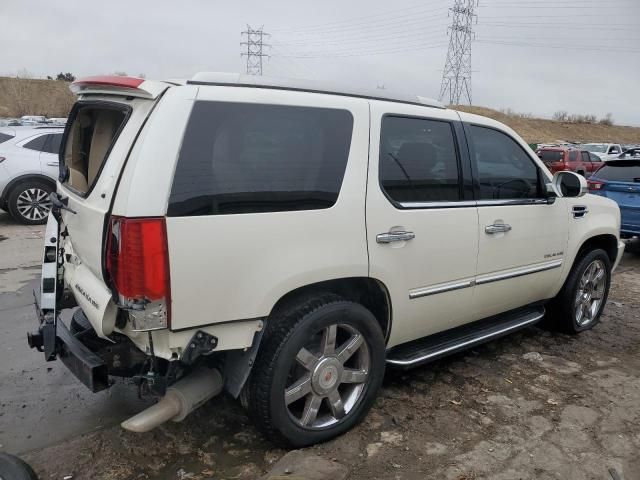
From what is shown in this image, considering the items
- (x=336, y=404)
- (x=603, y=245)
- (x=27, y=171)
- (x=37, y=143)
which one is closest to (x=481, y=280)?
(x=336, y=404)

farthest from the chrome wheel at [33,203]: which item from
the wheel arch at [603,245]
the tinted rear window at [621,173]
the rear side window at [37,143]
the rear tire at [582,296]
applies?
the tinted rear window at [621,173]

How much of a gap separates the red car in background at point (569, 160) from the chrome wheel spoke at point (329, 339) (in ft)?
62.2

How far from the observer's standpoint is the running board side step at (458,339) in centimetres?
350

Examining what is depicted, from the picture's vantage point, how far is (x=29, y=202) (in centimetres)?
985

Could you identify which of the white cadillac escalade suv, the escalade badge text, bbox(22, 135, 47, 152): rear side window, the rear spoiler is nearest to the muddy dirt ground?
the white cadillac escalade suv

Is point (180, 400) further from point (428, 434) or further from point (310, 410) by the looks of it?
point (428, 434)

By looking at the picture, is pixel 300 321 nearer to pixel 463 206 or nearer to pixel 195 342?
pixel 195 342

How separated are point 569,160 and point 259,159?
2017cm

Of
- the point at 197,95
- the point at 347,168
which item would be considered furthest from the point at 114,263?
the point at 347,168

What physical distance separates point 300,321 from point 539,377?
2260 mm

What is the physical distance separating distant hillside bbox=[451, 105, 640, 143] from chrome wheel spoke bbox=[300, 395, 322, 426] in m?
66.7

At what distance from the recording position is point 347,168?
302 centimetres

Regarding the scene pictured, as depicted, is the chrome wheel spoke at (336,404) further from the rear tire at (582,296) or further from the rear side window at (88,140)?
the rear tire at (582,296)

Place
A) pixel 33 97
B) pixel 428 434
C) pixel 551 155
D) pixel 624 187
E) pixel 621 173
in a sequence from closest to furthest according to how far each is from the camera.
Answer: pixel 428 434 → pixel 624 187 → pixel 621 173 → pixel 551 155 → pixel 33 97
